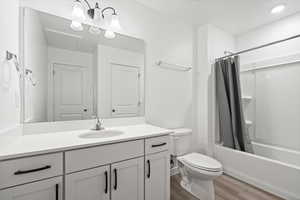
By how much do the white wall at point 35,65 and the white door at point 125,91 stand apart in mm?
646

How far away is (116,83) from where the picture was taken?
5.35 ft

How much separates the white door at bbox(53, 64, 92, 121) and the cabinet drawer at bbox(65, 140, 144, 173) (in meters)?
0.57

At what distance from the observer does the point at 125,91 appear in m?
1.69

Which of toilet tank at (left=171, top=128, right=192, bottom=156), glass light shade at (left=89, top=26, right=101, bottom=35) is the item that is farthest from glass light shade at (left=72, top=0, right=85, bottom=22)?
toilet tank at (left=171, top=128, right=192, bottom=156)

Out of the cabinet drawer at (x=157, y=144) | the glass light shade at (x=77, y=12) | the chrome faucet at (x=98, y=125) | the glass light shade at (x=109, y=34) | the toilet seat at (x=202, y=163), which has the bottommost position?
the toilet seat at (x=202, y=163)

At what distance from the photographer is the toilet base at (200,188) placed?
150 cm

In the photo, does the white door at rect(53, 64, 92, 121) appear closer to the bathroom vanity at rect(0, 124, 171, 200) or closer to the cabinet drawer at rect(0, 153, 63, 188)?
the bathroom vanity at rect(0, 124, 171, 200)

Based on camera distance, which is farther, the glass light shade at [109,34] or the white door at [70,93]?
the glass light shade at [109,34]

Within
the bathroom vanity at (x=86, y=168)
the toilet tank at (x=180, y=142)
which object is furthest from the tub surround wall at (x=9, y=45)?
the toilet tank at (x=180, y=142)

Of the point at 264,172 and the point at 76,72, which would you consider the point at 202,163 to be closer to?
the point at 264,172

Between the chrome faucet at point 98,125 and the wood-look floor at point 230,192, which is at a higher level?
the chrome faucet at point 98,125

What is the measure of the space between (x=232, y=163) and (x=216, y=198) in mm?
672

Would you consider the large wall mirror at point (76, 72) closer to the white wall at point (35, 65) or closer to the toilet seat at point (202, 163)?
the white wall at point (35, 65)

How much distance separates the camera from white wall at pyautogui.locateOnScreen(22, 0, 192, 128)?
174cm
